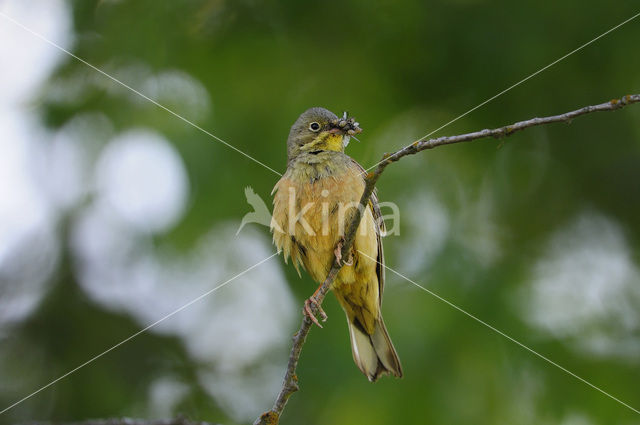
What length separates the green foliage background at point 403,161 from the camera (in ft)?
17.4

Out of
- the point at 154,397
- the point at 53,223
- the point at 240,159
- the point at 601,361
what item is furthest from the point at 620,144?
the point at 53,223

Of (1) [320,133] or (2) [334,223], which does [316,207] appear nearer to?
(2) [334,223]

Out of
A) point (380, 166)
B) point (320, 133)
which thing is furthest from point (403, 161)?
point (380, 166)

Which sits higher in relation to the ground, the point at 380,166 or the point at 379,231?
the point at 379,231

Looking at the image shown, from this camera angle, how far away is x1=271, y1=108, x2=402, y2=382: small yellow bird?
4223 millimetres

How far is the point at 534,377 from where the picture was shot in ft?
17.8

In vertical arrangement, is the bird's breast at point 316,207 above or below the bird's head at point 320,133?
below

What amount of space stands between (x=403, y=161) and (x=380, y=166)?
10.3 ft

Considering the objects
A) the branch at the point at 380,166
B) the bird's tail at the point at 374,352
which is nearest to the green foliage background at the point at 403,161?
the bird's tail at the point at 374,352

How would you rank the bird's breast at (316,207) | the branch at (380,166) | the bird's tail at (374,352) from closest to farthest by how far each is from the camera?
1. the branch at (380,166)
2. the bird's breast at (316,207)
3. the bird's tail at (374,352)

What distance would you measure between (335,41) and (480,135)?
359 cm

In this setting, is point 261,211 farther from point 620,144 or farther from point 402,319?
point 620,144

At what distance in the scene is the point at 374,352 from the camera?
4855 millimetres

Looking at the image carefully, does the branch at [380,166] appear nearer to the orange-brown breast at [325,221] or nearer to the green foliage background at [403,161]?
the orange-brown breast at [325,221]
